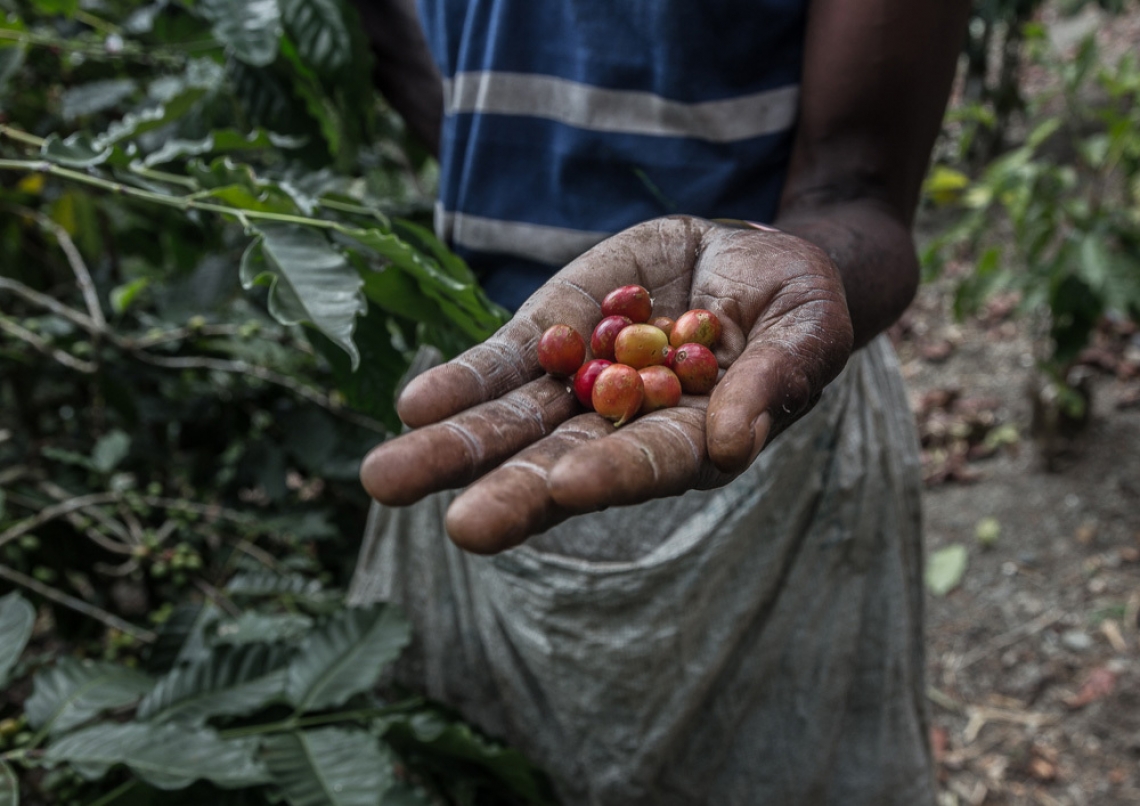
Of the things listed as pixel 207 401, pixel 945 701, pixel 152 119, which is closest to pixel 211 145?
pixel 152 119

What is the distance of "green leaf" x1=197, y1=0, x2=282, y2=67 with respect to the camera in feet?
4.79

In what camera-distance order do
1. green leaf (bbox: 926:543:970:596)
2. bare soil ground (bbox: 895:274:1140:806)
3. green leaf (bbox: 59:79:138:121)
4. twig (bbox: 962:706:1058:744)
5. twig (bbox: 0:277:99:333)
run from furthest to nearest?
green leaf (bbox: 926:543:970:596)
twig (bbox: 962:706:1058:744)
bare soil ground (bbox: 895:274:1140:806)
green leaf (bbox: 59:79:138:121)
twig (bbox: 0:277:99:333)

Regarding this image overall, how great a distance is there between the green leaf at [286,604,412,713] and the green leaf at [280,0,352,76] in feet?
2.95

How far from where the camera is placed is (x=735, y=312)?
1123 millimetres

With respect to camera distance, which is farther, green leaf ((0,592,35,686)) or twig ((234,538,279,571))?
twig ((234,538,279,571))

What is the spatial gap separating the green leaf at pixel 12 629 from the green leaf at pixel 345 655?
1.19ft

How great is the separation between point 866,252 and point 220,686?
112 centimetres

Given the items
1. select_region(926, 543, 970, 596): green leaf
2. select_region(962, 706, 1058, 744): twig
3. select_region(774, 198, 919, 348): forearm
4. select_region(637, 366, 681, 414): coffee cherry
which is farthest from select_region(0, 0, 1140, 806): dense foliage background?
select_region(926, 543, 970, 596): green leaf

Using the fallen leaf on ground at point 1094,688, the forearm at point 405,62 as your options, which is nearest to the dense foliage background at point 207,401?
the forearm at point 405,62

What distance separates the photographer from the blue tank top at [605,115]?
4.39 feet

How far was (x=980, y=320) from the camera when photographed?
439cm

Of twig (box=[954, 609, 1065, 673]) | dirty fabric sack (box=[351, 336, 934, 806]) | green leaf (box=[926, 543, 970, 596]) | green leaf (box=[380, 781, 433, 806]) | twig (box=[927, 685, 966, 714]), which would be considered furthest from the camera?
green leaf (box=[926, 543, 970, 596])

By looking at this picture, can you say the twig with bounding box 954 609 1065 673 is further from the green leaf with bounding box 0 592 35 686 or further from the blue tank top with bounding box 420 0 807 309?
the green leaf with bounding box 0 592 35 686

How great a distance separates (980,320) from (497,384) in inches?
155
